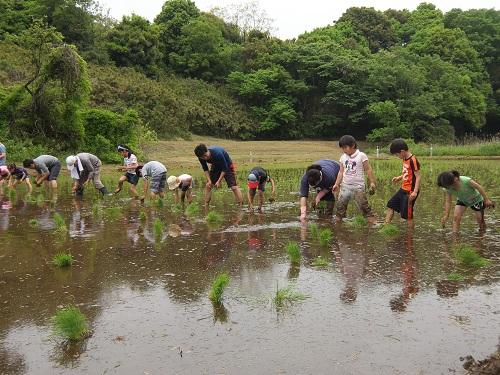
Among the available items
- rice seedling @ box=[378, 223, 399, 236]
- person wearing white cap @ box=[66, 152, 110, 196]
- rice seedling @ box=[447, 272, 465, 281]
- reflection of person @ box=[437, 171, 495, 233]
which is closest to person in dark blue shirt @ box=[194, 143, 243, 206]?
rice seedling @ box=[378, 223, 399, 236]

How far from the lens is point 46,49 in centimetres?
2412

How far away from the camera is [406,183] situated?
830cm

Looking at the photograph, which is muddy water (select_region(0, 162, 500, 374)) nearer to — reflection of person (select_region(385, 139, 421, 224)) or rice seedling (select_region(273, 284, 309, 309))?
rice seedling (select_region(273, 284, 309, 309))

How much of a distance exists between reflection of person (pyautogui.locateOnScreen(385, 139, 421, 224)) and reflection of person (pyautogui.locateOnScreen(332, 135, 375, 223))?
1.88ft

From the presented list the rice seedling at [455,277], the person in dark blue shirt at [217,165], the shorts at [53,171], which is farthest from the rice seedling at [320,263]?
the shorts at [53,171]

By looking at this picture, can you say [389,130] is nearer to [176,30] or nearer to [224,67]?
[224,67]

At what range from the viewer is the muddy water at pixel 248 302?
3.51m

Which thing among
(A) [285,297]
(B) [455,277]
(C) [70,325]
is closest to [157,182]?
(A) [285,297]

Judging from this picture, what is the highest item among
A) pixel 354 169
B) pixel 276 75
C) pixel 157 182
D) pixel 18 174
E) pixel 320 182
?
pixel 276 75

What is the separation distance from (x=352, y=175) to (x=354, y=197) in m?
0.40

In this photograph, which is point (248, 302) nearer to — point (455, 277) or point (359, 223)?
point (455, 277)

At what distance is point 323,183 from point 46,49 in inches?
767

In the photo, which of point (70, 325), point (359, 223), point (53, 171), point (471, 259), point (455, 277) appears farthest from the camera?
point (53, 171)

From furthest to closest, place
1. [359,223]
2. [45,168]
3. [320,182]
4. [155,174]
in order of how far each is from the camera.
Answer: [45,168]
[155,174]
[320,182]
[359,223]
